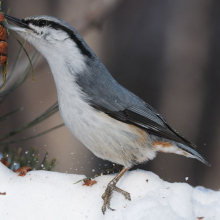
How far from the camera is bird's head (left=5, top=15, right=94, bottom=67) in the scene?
105 cm

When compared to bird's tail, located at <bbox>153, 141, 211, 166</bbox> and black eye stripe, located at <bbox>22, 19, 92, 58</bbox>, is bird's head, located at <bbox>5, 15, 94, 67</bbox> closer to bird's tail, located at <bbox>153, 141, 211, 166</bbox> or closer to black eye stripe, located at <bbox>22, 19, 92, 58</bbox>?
black eye stripe, located at <bbox>22, 19, 92, 58</bbox>

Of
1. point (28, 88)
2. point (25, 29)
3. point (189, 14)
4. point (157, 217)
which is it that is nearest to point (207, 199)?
point (157, 217)

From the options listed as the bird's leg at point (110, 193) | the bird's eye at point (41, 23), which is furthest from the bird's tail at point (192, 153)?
the bird's eye at point (41, 23)

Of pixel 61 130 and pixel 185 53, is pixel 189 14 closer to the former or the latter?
pixel 185 53

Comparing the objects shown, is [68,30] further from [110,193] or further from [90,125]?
[110,193]

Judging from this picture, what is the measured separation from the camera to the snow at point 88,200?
91cm

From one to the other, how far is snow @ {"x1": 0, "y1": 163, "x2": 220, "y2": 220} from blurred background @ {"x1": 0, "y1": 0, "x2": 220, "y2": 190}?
93cm

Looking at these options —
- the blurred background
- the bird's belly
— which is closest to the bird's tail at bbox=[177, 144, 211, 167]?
the bird's belly

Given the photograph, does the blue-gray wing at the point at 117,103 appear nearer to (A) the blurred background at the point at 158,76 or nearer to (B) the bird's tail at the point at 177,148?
(B) the bird's tail at the point at 177,148

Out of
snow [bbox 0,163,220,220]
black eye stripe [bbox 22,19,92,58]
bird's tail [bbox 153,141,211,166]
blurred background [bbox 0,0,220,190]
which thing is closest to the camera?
snow [bbox 0,163,220,220]

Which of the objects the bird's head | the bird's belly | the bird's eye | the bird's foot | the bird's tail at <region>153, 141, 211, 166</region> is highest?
the bird's eye

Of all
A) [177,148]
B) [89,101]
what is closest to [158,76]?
[177,148]

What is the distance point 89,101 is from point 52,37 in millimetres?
245

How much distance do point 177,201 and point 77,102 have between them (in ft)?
1.47
